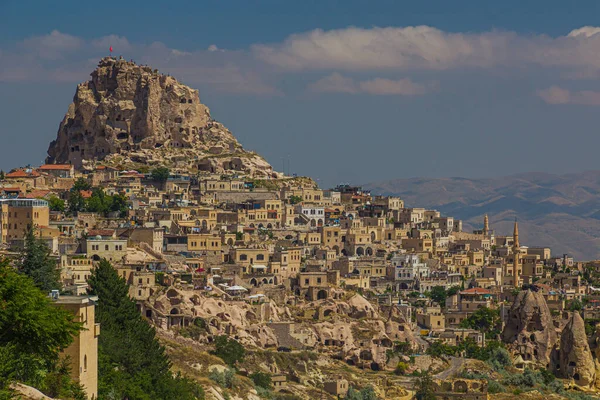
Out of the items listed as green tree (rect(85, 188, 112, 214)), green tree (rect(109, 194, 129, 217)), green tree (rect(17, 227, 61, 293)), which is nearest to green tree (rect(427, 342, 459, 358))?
green tree (rect(17, 227, 61, 293))

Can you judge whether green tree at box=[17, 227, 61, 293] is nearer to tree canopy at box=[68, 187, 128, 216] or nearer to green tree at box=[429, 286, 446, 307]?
tree canopy at box=[68, 187, 128, 216]

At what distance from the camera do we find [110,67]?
168375 mm

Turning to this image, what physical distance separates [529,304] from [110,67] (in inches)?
2826

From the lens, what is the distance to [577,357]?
107m

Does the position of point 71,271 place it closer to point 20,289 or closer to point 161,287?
point 161,287

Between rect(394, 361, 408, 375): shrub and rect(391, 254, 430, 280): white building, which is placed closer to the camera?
rect(394, 361, 408, 375): shrub

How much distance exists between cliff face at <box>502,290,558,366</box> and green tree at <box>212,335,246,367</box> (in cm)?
2939

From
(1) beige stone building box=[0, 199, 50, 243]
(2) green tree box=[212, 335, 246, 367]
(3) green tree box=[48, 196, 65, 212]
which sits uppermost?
(3) green tree box=[48, 196, 65, 212]

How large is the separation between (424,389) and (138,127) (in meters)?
82.1

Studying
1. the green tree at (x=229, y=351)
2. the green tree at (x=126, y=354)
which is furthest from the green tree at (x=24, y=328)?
the green tree at (x=229, y=351)

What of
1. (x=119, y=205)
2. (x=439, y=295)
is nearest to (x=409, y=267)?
(x=439, y=295)

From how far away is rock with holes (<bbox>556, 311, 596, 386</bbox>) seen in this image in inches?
4200

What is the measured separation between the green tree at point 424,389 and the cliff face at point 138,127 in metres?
72.3

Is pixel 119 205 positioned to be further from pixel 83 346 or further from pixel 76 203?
pixel 83 346
